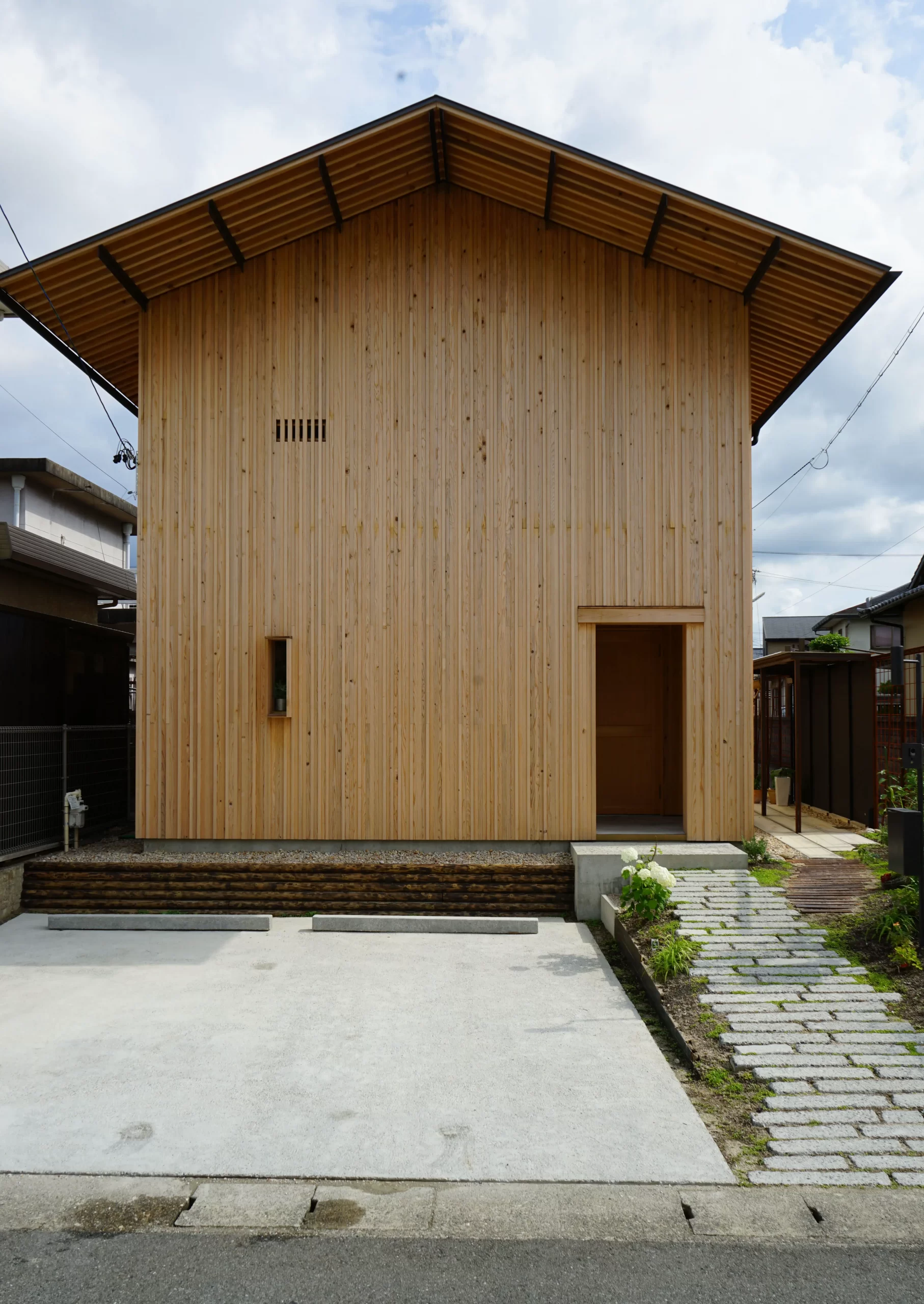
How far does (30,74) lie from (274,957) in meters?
7.61

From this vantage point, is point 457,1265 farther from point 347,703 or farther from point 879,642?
point 879,642

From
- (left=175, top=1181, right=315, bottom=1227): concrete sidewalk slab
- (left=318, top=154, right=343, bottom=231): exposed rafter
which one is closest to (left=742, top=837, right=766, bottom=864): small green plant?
(left=175, top=1181, right=315, bottom=1227): concrete sidewalk slab

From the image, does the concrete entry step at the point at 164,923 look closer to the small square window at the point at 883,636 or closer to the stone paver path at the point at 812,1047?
the stone paver path at the point at 812,1047

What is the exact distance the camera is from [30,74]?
24.2ft

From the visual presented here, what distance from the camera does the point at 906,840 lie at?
20.1 feet

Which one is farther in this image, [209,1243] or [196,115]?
[196,115]

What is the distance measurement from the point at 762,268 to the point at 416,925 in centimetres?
716

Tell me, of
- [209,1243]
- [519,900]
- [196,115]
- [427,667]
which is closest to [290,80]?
[196,115]

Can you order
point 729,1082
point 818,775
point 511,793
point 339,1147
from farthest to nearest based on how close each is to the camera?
point 818,775 → point 511,793 → point 729,1082 → point 339,1147

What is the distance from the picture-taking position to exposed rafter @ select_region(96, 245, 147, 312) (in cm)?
868

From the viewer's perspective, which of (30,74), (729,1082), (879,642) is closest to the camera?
(729,1082)

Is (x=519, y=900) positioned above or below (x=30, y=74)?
below

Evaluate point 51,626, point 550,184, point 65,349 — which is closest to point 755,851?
point 550,184

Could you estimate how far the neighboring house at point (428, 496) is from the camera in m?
9.07
